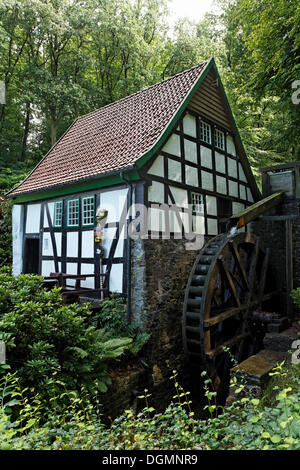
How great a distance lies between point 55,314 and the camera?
197 inches

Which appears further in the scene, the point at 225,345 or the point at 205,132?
the point at 205,132

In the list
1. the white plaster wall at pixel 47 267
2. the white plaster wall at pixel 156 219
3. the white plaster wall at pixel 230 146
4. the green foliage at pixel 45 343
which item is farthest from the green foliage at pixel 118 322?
the white plaster wall at pixel 230 146

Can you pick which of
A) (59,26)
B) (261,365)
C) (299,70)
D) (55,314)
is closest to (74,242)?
(55,314)

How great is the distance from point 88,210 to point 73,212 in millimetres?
683

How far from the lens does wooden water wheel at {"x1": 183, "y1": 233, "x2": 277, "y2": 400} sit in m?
7.13

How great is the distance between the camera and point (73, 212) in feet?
29.8

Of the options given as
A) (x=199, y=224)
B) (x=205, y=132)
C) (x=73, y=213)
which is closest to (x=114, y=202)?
(x=73, y=213)

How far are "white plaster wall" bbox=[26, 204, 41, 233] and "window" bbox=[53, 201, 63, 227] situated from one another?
0.99 metres

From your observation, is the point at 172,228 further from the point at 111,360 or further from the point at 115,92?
the point at 115,92

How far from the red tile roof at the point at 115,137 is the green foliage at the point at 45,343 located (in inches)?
136

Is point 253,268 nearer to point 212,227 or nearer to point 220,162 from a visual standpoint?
point 212,227

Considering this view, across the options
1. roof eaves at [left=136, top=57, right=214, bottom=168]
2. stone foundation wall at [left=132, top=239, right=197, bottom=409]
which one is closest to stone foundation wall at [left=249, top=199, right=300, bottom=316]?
stone foundation wall at [left=132, top=239, right=197, bottom=409]

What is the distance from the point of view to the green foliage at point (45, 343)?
4.19 metres

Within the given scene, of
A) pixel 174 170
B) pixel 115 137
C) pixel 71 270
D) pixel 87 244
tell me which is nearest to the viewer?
pixel 174 170
